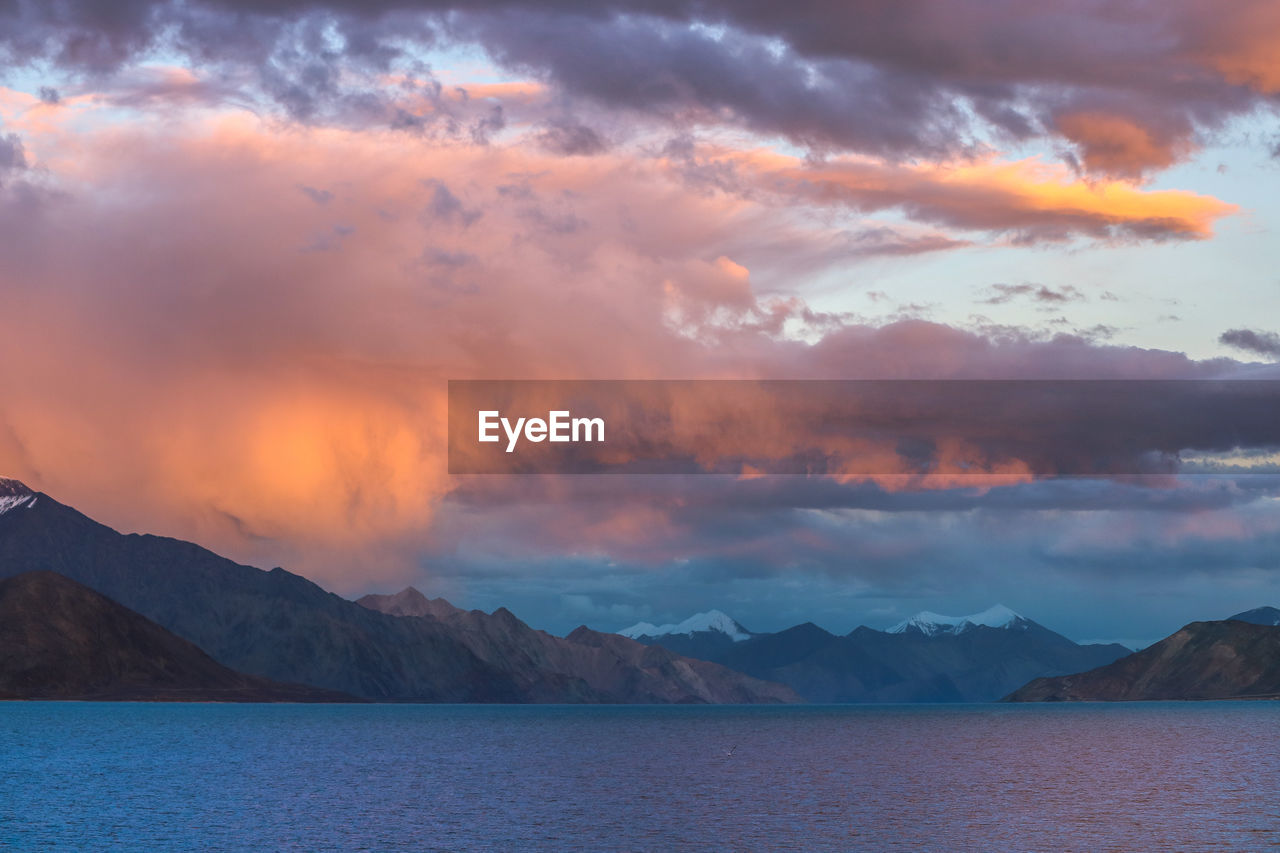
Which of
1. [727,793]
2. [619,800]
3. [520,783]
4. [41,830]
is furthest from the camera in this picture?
[520,783]

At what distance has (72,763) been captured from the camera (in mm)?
172000

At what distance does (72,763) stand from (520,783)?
65.5 metres

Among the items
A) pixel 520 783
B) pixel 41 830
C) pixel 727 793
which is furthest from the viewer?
pixel 520 783

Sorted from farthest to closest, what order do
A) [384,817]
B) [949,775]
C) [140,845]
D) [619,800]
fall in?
[949,775], [619,800], [384,817], [140,845]

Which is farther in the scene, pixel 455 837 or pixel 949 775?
pixel 949 775

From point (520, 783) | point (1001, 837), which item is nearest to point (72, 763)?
point (520, 783)

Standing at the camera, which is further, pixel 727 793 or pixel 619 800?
pixel 727 793

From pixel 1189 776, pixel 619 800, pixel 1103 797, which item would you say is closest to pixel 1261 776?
pixel 1189 776

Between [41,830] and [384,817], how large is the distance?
27.2 meters

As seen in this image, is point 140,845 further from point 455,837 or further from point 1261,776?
point 1261,776

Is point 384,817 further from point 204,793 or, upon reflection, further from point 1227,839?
point 1227,839

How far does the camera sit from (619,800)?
129 m

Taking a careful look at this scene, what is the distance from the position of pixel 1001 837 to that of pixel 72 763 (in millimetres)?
127566

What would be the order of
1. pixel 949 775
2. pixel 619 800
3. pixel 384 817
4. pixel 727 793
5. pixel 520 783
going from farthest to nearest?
1. pixel 949 775
2. pixel 520 783
3. pixel 727 793
4. pixel 619 800
5. pixel 384 817
